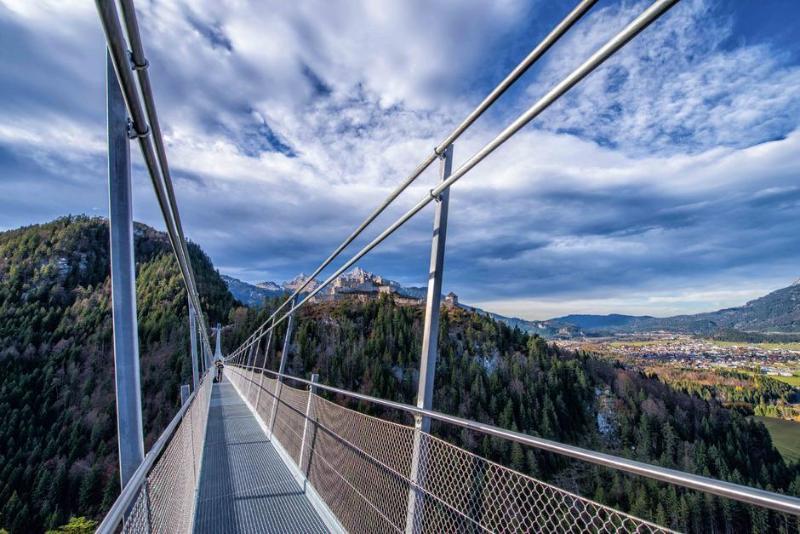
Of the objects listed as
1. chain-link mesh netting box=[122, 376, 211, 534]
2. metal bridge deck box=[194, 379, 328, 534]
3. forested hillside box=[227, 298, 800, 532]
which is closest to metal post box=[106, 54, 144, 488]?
chain-link mesh netting box=[122, 376, 211, 534]

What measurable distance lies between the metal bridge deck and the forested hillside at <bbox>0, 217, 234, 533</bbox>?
47.5 m

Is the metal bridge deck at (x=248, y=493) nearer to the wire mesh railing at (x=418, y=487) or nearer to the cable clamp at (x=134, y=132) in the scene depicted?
the wire mesh railing at (x=418, y=487)

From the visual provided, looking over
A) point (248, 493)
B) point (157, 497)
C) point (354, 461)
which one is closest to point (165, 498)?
point (157, 497)

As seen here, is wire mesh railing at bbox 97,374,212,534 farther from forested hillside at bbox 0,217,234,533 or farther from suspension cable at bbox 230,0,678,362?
forested hillside at bbox 0,217,234,533

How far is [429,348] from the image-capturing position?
1.90 meters

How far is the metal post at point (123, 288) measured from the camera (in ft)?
3.94

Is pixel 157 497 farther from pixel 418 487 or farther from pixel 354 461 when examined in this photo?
pixel 354 461

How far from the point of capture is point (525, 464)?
45.0 meters

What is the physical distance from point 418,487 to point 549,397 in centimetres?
7260

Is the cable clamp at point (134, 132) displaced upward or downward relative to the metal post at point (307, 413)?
upward

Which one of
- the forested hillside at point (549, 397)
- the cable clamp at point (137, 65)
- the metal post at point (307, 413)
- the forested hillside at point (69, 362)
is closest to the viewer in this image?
the cable clamp at point (137, 65)

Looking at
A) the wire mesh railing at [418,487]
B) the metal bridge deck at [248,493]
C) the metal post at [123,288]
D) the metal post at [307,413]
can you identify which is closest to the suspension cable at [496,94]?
the metal post at [123,288]

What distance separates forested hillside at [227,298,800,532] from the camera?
5302 centimetres

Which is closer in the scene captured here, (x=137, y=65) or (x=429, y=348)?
(x=137, y=65)
